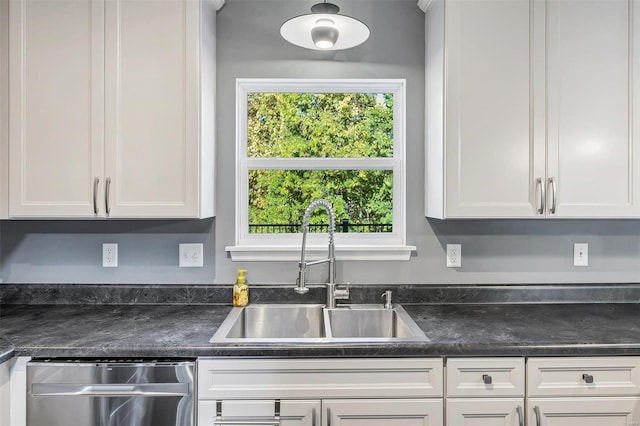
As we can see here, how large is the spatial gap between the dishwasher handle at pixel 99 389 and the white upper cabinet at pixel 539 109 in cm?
134

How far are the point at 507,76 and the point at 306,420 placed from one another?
5.36 feet

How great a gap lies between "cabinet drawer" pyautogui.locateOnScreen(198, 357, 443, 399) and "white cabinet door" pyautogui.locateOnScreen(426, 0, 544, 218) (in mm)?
731

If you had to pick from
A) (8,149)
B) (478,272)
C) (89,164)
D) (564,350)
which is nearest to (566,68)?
(478,272)

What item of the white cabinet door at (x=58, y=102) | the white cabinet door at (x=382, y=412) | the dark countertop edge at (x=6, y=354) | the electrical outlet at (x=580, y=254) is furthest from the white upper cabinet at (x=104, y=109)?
the electrical outlet at (x=580, y=254)

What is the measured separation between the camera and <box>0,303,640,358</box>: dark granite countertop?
140cm

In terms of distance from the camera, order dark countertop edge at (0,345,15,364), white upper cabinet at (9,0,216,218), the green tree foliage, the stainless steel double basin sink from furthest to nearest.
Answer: the green tree foliage → the stainless steel double basin sink → white upper cabinet at (9,0,216,218) → dark countertop edge at (0,345,15,364)

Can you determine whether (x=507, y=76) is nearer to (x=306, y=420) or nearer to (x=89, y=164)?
(x=306, y=420)

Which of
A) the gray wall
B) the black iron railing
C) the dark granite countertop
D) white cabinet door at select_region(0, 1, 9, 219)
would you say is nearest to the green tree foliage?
the black iron railing

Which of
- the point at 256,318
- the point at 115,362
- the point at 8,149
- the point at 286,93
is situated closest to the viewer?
the point at 115,362

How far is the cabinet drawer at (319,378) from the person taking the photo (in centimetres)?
141

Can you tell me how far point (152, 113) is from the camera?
5.66ft

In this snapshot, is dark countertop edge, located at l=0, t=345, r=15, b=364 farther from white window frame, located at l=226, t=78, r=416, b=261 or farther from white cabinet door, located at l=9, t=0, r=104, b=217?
white window frame, located at l=226, t=78, r=416, b=261

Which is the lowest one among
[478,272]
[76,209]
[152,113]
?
[478,272]

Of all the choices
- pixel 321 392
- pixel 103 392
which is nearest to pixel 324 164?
pixel 321 392
